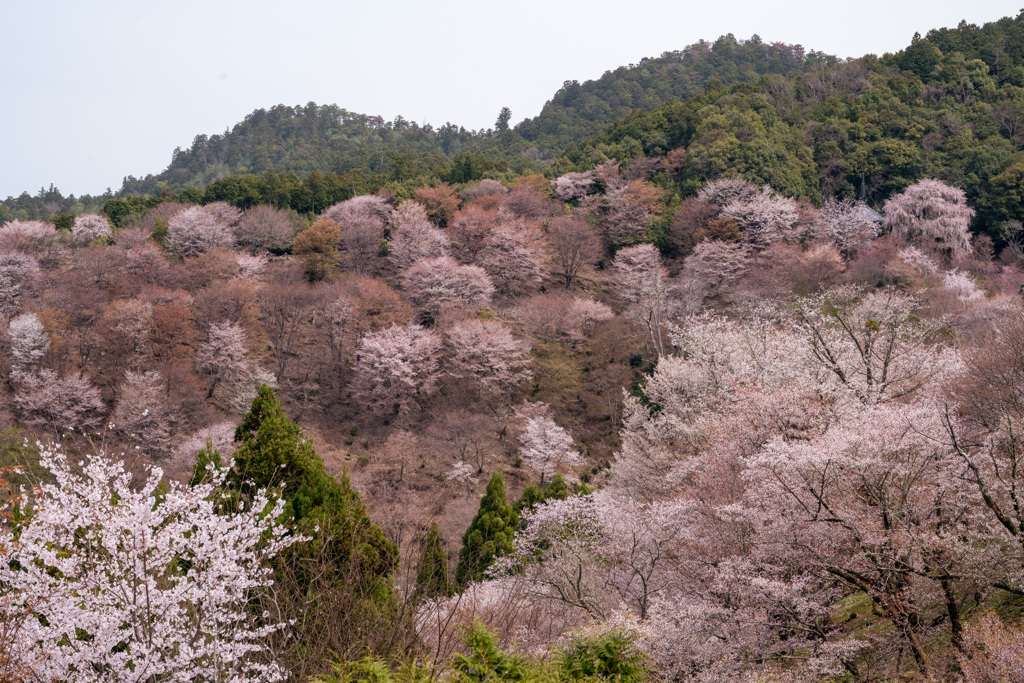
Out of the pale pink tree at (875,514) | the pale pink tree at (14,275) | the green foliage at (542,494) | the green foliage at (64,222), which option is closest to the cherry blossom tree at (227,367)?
the pale pink tree at (14,275)

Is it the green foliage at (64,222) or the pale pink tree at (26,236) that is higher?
the green foliage at (64,222)

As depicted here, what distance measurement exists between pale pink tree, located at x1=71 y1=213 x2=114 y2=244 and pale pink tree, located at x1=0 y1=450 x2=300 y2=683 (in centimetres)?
4035

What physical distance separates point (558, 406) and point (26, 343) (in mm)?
21073

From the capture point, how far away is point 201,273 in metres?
34.8

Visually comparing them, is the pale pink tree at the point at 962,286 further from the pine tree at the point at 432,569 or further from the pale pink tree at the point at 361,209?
the pale pink tree at the point at 361,209

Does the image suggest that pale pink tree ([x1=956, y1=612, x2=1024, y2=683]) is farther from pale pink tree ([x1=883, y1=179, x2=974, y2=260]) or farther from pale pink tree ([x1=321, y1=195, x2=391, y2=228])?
pale pink tree ([x1=321, y1=195, x2=391, y2=228])

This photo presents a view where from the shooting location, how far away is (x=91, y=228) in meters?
40.6

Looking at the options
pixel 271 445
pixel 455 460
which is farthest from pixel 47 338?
pixel 271 445

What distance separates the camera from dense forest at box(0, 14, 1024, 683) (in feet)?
19.0

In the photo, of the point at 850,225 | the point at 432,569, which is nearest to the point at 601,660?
the point at 432,569

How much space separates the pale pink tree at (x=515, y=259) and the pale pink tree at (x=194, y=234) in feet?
53.5

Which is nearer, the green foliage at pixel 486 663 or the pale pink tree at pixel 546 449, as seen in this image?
the green foliage at pixel 486 663

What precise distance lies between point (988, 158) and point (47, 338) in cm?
4728

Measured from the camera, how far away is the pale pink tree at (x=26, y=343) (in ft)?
84.6
